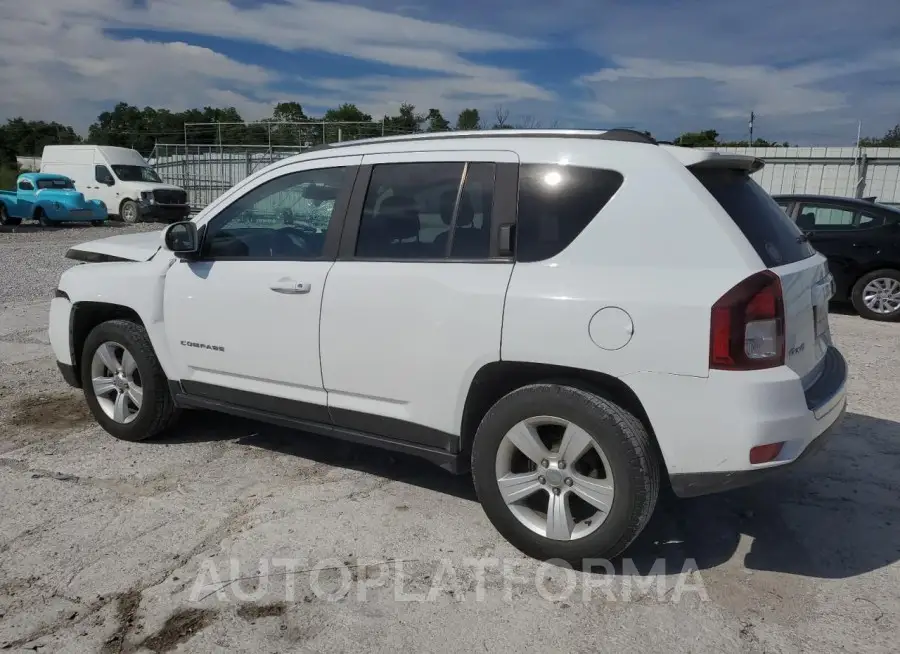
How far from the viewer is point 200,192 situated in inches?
1108

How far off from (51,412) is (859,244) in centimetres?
936

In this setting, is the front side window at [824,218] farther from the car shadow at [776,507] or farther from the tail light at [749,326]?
the tail light at [749,326]

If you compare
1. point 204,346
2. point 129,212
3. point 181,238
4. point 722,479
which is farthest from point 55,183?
point 722,479

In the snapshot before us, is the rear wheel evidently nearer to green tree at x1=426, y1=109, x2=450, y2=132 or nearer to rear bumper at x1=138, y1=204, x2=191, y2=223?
rear bumper at x1=138, y1=204, x2=191, y2=223

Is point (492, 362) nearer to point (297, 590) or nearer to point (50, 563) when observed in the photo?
point (297, 590)

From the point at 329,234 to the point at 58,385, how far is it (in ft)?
11.7

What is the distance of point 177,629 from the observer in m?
2.89

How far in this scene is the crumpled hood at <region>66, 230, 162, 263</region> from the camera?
184 inches

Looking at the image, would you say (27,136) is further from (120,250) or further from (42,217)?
(120,250)

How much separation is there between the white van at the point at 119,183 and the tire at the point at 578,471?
77.2 feet

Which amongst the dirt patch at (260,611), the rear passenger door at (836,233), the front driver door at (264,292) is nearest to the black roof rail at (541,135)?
the front driver door at (264,292)

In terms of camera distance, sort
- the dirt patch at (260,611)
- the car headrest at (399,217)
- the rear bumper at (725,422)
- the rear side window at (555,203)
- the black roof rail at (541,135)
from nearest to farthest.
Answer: the rear bumper at (725,422)
the dirt patch at (260,611)
the rear side window at (555,203)
the black roof rail at (541,135)
the car headrest at (399,217)

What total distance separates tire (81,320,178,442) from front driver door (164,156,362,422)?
0.86 feet

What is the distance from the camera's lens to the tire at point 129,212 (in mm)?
24859
